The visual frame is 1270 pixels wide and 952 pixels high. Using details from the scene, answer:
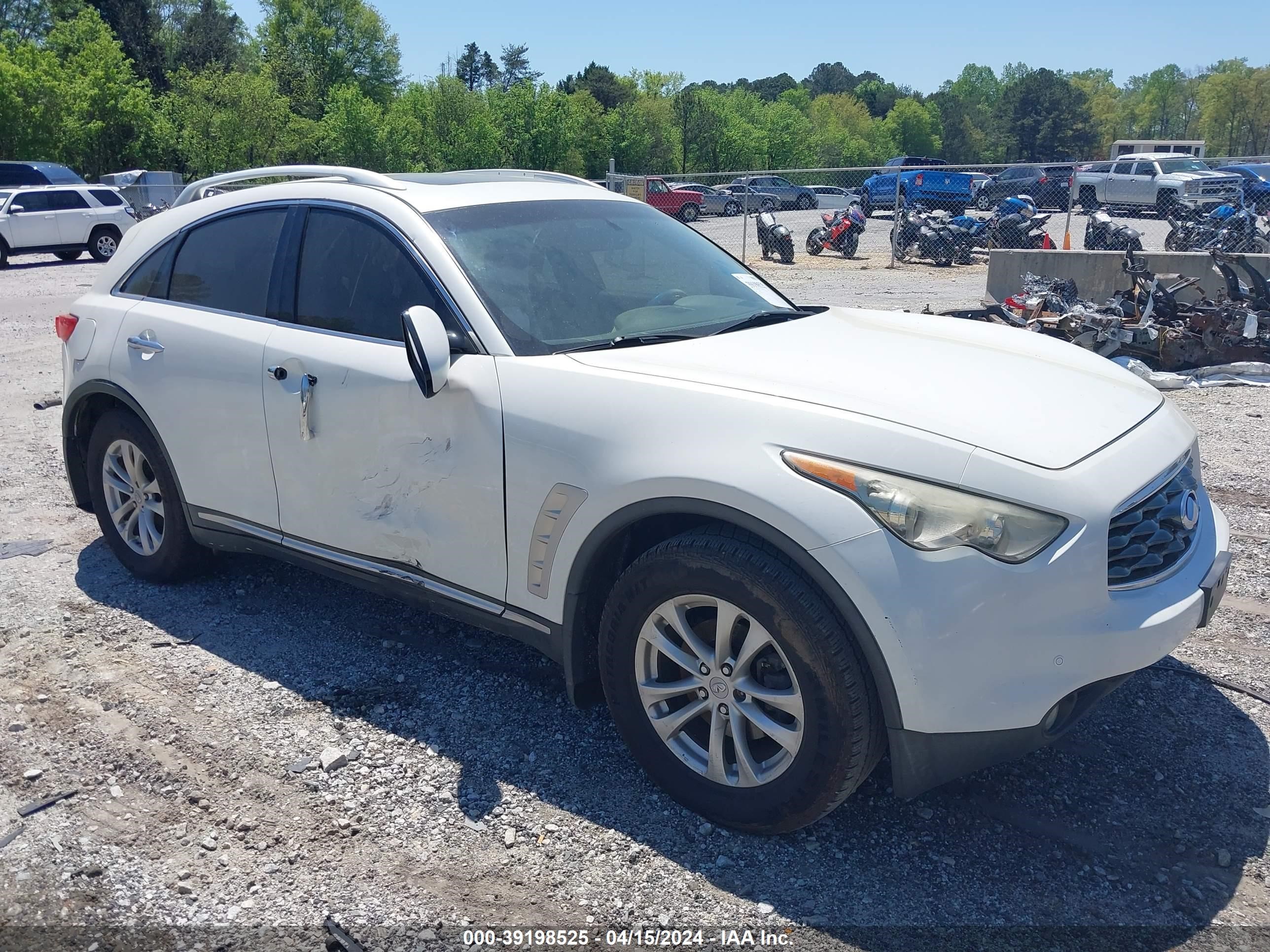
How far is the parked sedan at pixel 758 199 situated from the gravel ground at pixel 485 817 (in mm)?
24151

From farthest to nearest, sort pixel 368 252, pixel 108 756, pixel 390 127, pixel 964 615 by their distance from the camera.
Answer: pixel 390 127 < pixel 368 252 < pixel 108 756 < pixel 964 615

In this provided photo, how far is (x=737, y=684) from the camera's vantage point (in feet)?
9.20

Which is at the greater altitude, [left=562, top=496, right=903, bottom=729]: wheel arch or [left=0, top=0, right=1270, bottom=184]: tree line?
[left=0, top=0, right=1270, bottom=184]: tree line

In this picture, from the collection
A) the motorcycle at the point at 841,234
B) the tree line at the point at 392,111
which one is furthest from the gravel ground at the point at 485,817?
the tree line at the point at 392,111

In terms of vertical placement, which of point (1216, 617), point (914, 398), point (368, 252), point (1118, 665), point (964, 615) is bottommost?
point (1216, 617)

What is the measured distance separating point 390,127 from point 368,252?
47.5m

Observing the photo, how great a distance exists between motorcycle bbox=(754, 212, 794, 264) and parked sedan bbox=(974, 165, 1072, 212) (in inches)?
398

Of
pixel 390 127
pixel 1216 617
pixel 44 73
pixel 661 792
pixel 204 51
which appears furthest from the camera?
pixel 204 51

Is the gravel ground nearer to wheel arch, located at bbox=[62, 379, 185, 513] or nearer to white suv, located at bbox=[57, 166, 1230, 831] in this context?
white suv, located at bbox=[57, 166, 1230, 831]

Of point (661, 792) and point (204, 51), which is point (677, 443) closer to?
point (661, 792)

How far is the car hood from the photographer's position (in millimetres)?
2680

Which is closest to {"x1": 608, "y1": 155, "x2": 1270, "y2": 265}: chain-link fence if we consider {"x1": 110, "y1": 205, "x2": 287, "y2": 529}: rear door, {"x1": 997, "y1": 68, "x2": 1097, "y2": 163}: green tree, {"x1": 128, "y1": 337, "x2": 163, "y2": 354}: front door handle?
{"x1": 110, "y1": 205, "x2": 287, "y2": 529}: rear door

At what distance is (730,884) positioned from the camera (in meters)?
2.74

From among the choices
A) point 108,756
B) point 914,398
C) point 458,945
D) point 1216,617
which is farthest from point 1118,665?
point 108,756
